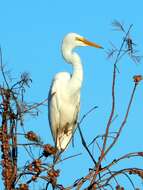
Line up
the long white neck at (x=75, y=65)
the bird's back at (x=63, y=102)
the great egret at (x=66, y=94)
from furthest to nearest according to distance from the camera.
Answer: the bird's back at (x=63, y=102), the great egret at (x=66, y=94), the long white neck at (x=75, y=65)

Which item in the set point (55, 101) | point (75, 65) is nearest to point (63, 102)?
point (55, 101)

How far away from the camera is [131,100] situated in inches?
100

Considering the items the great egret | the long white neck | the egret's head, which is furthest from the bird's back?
the egret's head

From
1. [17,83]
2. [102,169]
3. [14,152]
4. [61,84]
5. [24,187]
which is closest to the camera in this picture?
[24,187]

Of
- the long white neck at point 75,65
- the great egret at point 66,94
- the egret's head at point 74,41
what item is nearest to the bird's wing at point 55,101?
the great egret at point 66,94

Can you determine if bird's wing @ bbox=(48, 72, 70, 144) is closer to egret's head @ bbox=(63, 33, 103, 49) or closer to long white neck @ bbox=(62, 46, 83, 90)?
long white neck @ bbox=(62, 46, 83, 90)

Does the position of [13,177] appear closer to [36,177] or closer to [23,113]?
[36,177]

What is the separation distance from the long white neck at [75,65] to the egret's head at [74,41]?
107mm

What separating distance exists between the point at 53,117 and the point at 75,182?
5.38 meters

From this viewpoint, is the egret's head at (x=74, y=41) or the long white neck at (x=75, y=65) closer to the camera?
the long white neck at (x=75, y=65)

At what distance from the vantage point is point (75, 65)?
7188 millimetres

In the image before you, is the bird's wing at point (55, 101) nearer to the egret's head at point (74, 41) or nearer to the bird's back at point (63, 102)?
the bird's back at point (63, 102)

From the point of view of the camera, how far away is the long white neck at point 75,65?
7.20 m

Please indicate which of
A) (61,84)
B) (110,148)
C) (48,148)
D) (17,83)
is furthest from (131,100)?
(61,84)
